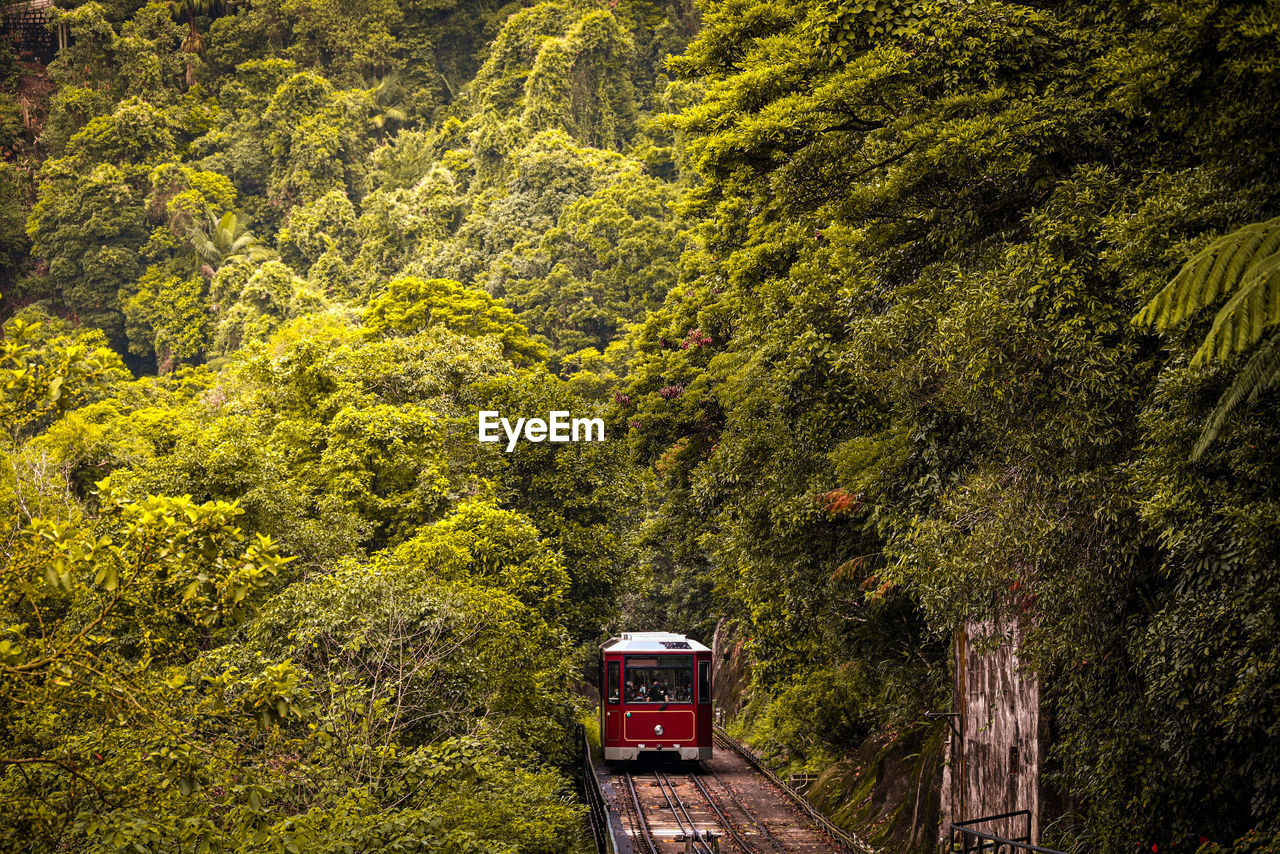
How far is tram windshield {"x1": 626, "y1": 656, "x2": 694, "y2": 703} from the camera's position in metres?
21.1

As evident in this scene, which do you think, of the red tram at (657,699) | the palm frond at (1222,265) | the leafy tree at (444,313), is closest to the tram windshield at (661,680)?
the red tram at (657,699)

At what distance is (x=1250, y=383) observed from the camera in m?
6.16

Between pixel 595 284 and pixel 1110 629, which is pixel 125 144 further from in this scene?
pixel 1110 629

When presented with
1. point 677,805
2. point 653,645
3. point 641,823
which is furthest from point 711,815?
point 653,645

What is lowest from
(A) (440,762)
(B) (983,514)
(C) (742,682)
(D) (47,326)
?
(C) (742,682)

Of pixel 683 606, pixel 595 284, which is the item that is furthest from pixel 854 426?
pixel 595 284

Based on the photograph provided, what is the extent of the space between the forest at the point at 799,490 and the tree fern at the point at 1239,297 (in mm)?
27

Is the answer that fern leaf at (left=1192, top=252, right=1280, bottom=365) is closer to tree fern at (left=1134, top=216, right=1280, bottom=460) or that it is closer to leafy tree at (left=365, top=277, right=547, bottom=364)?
tree fern at (left=1134, top=216, right=1280, bottom=460)

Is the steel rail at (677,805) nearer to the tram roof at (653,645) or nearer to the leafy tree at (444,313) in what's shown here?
the tram roof at (653,645)

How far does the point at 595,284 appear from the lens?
50125mm

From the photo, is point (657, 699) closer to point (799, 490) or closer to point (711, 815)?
point (711, 815)

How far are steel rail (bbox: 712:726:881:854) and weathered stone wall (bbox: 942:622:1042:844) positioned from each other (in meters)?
2.08

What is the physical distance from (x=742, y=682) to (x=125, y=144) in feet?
180

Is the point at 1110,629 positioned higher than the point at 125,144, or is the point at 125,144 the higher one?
the point at 125,144
